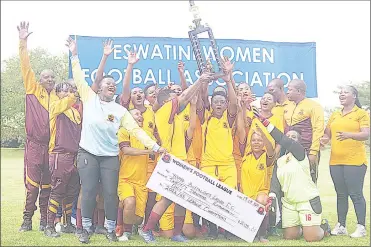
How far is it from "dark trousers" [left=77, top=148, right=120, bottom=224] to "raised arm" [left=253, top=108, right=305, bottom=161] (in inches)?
63.6

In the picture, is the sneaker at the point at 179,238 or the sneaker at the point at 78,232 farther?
the sneaker at the point at 179,238

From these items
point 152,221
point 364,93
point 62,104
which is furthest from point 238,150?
point 364,93

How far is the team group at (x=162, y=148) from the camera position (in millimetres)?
5160

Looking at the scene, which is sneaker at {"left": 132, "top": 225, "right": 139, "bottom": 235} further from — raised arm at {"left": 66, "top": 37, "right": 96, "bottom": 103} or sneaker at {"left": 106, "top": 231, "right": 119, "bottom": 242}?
raised arm at {"left": 66, "top": 37, "right": 96, "bottom": 103}

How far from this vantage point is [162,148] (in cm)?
520

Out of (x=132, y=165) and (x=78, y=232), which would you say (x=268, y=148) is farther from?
(x=78, y=232)

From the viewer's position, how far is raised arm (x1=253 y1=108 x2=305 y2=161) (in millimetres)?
5535

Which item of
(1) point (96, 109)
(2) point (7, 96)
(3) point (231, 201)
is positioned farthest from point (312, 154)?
(2) point (7, 96)

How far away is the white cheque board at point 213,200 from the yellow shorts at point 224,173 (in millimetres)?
102

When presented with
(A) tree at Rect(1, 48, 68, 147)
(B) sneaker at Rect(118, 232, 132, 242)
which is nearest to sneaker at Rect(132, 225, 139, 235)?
(B) sneaker at Rect(118, 232, 132, 242)

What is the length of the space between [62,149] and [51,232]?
33.4 inches

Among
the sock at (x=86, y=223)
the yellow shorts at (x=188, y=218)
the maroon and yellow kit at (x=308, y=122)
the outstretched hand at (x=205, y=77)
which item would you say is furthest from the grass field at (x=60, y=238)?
the outstretched hand at (x=205, y=77)

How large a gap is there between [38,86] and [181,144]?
1627mm

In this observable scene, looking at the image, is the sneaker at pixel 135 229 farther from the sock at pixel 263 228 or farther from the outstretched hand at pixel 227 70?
the outstretched hand at pixel 227 70
